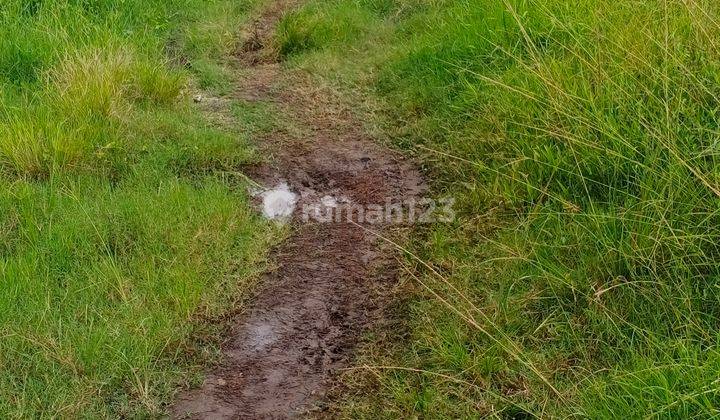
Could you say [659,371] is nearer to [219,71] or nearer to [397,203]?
[397,203]

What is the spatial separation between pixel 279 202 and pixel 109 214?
0.97 metres

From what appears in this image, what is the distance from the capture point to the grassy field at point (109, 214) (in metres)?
2.84

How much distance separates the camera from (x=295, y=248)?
3.74 m

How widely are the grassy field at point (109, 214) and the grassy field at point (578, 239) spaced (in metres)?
0.86

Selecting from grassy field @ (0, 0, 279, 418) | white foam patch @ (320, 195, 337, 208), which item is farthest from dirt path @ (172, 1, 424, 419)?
grassy field @ (0, 0, 279, 418)

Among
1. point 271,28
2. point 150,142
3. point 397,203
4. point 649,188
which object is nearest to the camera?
point 649,188

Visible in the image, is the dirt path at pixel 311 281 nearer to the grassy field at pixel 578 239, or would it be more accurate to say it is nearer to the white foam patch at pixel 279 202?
the white foam patch at pixel 279 202

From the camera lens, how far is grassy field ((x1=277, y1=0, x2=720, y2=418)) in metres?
2.55

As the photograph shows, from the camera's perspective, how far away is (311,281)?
11.5 ft

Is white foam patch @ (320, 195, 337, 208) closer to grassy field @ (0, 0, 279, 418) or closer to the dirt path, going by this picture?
the dirt path

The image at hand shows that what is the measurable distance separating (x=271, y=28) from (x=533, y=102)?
3.19 metres

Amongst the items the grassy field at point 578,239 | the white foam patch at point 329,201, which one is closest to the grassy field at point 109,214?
the white foam patch at point 329,201

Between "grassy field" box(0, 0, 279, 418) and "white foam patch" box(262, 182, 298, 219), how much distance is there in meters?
0.14

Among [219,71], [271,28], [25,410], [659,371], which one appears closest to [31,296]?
[25,410]
